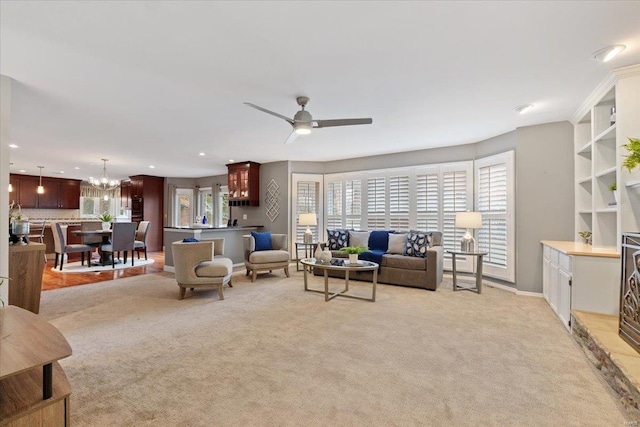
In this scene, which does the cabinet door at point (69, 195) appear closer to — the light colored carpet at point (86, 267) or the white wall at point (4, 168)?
the light colored carpet at point (86, 267)

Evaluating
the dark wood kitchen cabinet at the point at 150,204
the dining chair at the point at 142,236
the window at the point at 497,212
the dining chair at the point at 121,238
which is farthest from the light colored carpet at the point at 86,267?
the window at the point at 497,212

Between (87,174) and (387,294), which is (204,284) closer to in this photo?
(387,294)

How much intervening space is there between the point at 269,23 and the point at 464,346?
3104 mm

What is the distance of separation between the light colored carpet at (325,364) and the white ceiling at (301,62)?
8.19ft

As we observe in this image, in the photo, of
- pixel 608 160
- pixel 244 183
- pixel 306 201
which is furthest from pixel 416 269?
pixel 244 183

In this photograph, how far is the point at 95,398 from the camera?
6.46ft

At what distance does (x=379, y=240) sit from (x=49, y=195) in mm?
10715

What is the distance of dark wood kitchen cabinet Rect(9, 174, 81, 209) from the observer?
925 centimetres

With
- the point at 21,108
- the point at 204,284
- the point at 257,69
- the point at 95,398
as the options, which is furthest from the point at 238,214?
the point at 95,398

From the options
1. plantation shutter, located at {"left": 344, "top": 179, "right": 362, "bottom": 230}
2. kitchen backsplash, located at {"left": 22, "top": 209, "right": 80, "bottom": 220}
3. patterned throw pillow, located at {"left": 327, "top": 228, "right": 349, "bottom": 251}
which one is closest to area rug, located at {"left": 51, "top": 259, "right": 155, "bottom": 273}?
kitchen backsplash, located at {"left": 22, "top": 209, "right": 80, "bottom": 220}

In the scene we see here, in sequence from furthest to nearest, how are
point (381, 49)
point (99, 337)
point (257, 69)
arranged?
point (99, 337) → point (257, 69) → point (381, 49)

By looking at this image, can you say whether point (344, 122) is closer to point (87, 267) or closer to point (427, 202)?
point (427, 202)

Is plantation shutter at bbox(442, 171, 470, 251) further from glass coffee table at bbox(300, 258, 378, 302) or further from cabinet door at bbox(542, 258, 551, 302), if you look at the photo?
glass coffee table at bbox(300, 258, 378, 302)

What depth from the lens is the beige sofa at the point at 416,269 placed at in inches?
188
